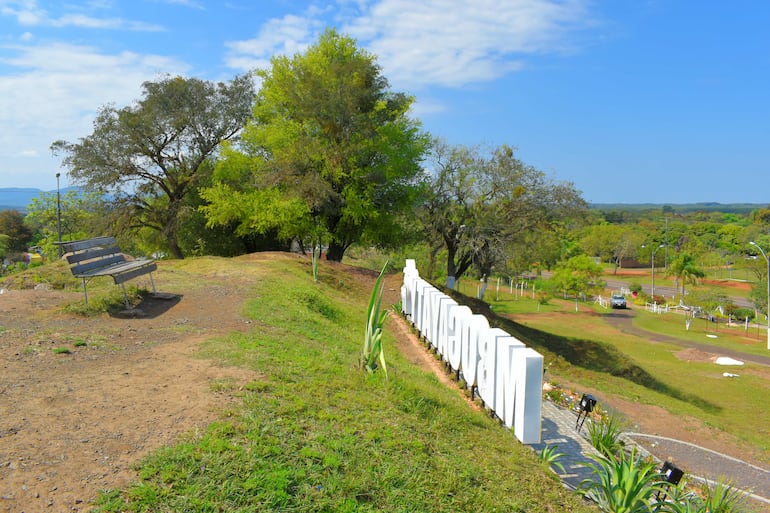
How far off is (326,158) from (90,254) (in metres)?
14.7

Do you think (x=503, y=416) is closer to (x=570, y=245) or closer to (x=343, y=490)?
(x=343, y=490)

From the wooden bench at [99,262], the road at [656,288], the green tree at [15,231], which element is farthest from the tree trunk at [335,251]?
the green tree at [15,231]

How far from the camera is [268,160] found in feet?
82.8

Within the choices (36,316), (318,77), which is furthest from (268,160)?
(36,316)

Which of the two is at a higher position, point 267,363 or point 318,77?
point 318,77

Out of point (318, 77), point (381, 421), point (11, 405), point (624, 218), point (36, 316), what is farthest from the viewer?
point (624, 218)

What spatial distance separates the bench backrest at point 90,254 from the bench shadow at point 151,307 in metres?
0.84

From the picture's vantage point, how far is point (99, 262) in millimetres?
9258

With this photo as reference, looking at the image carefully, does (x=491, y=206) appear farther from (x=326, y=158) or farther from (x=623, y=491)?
(x=623, y=491)

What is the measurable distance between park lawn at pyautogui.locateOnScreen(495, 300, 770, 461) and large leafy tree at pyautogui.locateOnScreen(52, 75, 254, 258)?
17851 mm

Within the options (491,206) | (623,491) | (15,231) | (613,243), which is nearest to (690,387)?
(491,206)

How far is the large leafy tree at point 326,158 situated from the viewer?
2283cm

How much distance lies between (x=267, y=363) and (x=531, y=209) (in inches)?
835

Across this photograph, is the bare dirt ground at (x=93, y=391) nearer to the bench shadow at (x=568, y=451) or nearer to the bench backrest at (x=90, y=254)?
the bench backrest at (x=90, y=254)
